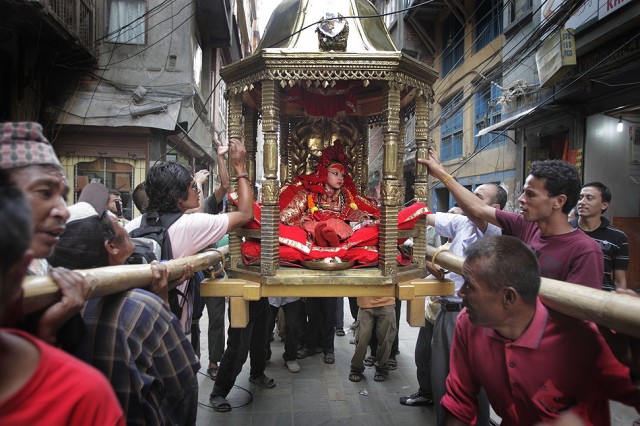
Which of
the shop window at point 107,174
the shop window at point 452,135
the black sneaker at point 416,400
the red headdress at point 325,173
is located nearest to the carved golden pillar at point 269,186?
the red headdress at point 325,173

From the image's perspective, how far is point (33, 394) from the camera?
86 cm

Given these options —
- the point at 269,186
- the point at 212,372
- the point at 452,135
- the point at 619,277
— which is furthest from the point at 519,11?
the point at 212,372

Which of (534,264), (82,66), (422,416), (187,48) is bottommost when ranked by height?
(422,416)

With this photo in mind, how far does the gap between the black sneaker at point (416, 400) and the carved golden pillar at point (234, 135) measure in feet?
7.76

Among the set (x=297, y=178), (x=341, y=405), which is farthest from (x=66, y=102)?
(x=341, y=405)

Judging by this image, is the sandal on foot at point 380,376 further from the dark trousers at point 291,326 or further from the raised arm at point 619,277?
the raised arm at point 619,277

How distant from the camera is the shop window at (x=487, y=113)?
37.0 feet

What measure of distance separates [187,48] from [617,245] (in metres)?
9.71

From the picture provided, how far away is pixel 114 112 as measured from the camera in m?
9.02

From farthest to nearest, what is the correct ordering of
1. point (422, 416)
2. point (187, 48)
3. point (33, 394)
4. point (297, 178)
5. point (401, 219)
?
point (187, 48) < point (297, 178) < point (422, 416) < point (401, 219) < point (33, 394)

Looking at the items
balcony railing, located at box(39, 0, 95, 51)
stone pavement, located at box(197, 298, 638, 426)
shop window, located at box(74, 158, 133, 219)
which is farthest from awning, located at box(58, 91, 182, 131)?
stone pavement, located at box(197, 298, 638, 426)

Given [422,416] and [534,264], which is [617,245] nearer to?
[422,416]

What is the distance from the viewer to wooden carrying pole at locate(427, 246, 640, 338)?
119 centimetres

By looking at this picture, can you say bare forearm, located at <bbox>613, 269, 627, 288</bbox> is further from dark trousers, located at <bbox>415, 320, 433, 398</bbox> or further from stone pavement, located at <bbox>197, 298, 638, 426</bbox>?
dark trousers, located at <bbox>415, 320, 433, 398</bbox>
